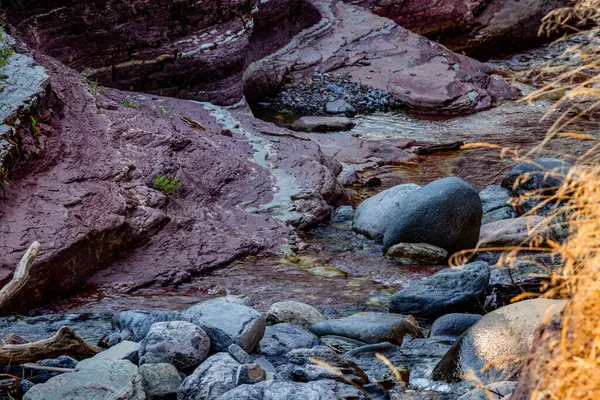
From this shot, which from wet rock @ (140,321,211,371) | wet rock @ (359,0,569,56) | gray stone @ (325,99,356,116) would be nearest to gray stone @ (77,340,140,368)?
wet rock @ (140,321,211,371)

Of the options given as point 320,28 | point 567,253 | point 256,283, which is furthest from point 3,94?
point 320,28

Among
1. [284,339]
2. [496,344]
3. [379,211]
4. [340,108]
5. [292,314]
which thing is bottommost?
[340,108]

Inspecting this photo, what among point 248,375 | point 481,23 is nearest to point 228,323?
point 248,375

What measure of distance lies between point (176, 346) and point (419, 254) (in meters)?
3.50

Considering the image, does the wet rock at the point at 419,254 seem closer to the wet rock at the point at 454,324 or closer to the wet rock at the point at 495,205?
the wet rock at the point at 495,205

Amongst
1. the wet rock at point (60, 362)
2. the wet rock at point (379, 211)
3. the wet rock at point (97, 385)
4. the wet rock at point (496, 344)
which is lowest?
the wet rock at point (379, 211)

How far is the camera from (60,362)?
12.5 ft

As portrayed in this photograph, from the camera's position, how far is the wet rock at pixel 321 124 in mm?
11672

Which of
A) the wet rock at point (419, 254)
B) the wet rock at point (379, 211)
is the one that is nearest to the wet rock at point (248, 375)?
the wet rock at point (419, 254)

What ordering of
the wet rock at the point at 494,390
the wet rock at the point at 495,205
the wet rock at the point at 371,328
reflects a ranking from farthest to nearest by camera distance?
the wet rock at the point at 495,205
the wet rock at the point at 371,328
the wet rock at the point at 494,390

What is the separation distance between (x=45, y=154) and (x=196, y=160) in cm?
186

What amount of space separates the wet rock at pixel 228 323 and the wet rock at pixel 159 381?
39 centimetres

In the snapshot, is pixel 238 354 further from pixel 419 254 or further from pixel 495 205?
pixel 495 205

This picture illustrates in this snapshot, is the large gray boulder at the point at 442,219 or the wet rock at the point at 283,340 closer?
the wet rock at the point at 283,340
